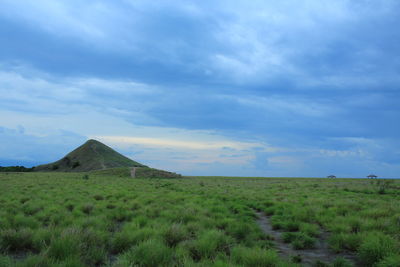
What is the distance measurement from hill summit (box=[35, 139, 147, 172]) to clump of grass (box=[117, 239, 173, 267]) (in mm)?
89880

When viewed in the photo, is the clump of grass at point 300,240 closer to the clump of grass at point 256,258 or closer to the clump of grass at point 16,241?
the clump of grass at point 256,258

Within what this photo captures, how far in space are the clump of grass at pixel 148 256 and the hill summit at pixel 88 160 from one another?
89880mm

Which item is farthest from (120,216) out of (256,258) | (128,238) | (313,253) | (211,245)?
(313,253)

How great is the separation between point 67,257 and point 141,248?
4.97ft

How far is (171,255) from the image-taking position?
5578 millimetres

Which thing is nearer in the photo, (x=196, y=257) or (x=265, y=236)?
(x=196, y=257)

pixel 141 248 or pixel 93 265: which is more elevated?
pixel 141 248

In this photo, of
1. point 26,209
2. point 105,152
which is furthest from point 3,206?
point 105,152

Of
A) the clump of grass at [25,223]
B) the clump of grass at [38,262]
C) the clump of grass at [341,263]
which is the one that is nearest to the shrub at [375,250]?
the clump of grass at [341,263]

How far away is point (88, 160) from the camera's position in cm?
9819

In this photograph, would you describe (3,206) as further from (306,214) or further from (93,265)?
(306,214)

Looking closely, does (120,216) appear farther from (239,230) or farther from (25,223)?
(239,230)

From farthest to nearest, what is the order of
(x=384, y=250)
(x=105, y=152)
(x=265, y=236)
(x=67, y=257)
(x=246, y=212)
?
1. (x=105, y=152)
2. (x=246, y=212)
3. (x=265, y=236)
4. (x=384, y=250)
5. (x=67, y=257)

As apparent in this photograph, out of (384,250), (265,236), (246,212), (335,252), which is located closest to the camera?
(384,250)
